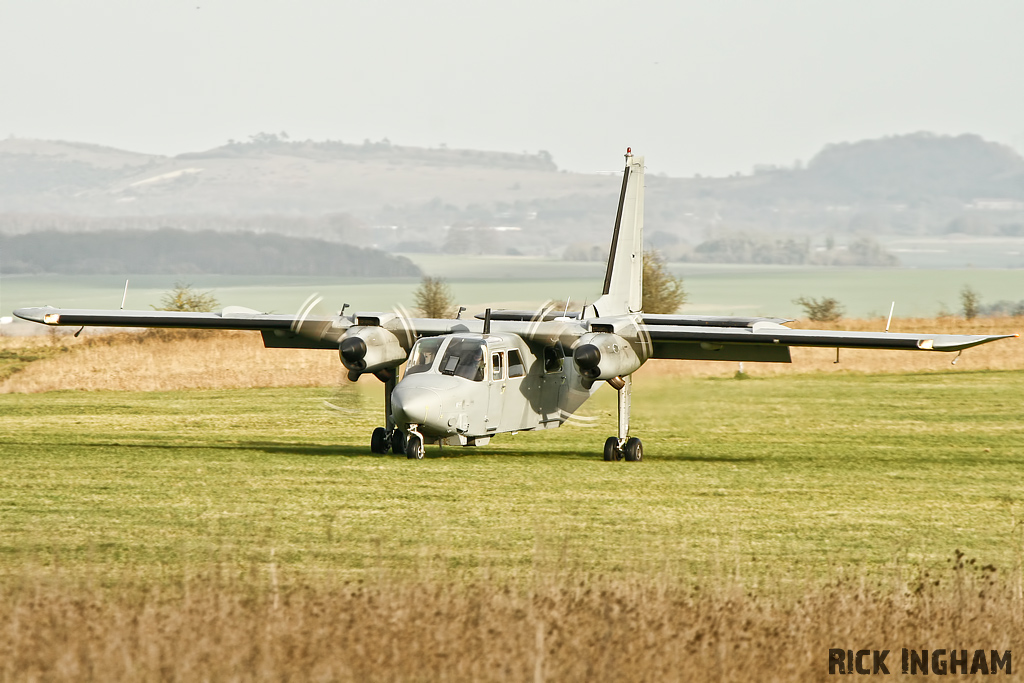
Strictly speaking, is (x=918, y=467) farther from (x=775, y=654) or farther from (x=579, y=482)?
(x=775, y=654)

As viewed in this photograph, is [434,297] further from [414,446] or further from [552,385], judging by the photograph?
[414,446]

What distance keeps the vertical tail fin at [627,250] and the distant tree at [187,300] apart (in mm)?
40294

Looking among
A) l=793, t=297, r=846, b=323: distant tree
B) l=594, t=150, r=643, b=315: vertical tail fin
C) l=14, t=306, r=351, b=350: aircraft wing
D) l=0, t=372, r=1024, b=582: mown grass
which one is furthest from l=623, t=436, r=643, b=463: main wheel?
l=793, t=297, r=846, b=323: distant tree

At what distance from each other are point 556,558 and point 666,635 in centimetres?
437

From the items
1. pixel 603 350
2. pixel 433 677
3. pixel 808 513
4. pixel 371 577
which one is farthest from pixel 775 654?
pixel 603 350

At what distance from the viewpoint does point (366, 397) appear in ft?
71.0

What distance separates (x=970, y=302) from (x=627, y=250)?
6834cm

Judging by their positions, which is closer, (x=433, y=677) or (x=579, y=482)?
(x=433, y=677)

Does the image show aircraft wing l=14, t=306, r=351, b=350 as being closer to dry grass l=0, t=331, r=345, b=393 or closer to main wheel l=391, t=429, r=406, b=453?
main wheel l=391, t=429, r=406, b=453

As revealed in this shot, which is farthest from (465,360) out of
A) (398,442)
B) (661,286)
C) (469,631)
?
(661,286)

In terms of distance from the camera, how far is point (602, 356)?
19391mm

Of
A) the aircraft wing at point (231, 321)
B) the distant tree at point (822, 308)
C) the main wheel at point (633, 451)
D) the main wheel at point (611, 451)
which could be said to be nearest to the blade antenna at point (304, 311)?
the aircraft wing at point (231, 321)

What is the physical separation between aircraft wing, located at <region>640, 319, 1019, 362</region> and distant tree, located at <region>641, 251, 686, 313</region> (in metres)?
40.0

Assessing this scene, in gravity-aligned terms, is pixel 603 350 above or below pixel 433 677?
above
